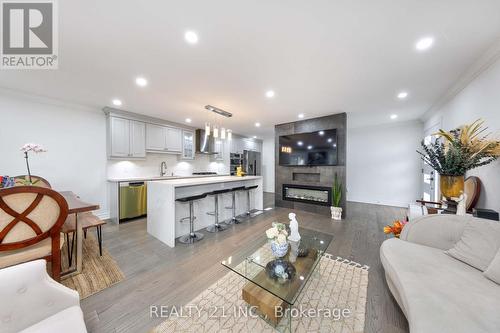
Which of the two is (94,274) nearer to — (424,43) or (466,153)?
(466,153)

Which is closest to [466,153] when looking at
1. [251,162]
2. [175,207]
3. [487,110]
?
[487,110]

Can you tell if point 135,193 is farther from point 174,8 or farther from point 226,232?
point 174,8

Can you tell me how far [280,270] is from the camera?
4.96 ft

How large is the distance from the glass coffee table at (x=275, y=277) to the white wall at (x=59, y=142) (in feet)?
13.9

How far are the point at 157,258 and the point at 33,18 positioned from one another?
112 inches

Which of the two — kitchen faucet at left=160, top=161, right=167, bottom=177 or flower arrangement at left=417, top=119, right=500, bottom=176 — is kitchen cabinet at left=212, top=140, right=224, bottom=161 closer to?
kitchen faucet at left=160, top=161, right=167, bottom=177

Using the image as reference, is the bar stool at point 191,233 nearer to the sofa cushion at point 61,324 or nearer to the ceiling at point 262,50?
the sofa cushion at point 61,324

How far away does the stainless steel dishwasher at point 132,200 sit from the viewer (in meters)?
3.84

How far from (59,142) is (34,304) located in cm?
402

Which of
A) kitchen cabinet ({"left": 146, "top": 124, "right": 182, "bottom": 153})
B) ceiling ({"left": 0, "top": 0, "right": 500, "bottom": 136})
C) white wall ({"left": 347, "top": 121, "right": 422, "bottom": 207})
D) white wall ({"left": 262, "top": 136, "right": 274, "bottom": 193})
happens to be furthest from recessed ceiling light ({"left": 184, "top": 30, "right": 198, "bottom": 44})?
white wall ({"left": 262, "top": 136, "right": 274, "bottom": 193})

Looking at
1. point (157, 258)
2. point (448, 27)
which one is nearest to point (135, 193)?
point (157, 258)

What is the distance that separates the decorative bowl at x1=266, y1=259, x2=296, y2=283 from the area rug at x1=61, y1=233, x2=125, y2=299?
5.65 feet

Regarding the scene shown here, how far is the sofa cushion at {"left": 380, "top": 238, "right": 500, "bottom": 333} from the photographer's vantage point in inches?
36.0

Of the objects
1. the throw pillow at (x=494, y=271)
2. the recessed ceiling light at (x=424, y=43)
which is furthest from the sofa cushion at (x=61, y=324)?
the recessed ceiling light at (x=424, y=43)
